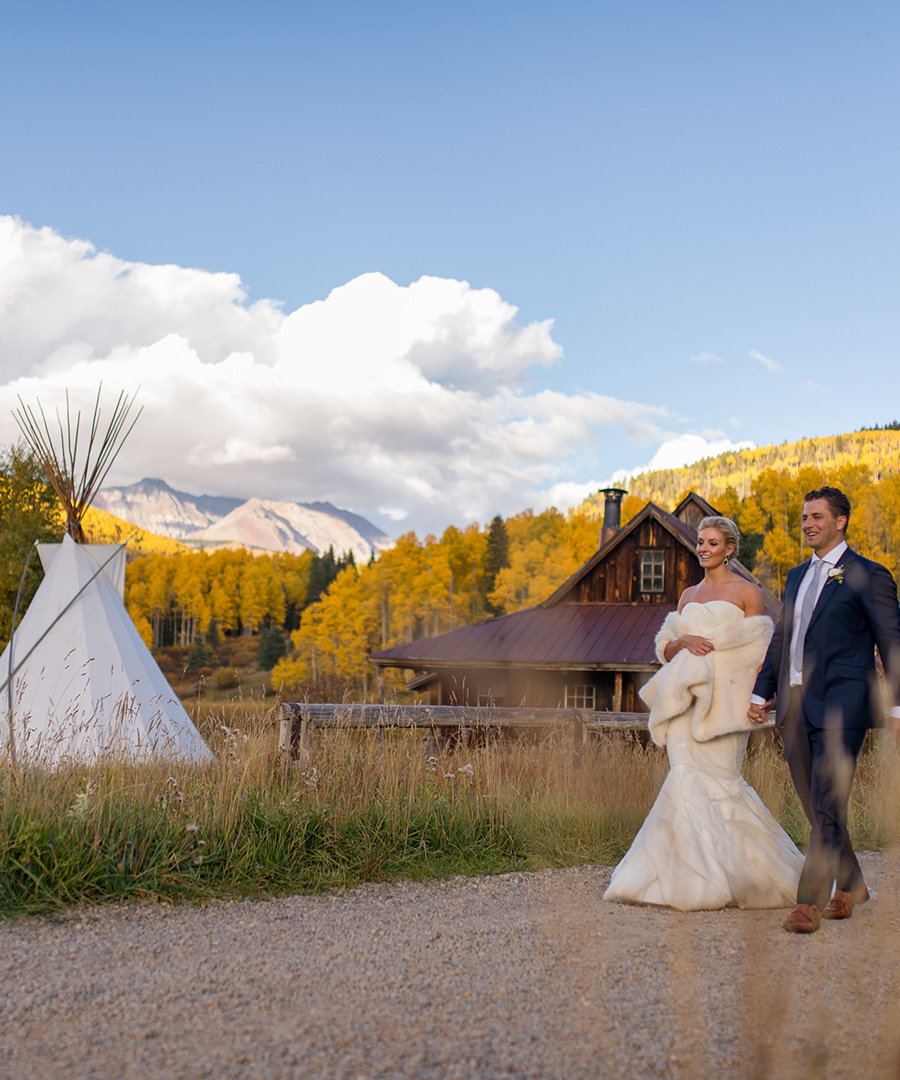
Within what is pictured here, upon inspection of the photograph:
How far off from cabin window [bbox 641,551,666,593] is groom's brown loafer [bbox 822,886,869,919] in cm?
1697

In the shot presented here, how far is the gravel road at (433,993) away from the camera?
2375mm

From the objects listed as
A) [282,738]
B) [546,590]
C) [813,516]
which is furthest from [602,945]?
[546,590]

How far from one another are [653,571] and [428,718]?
14842 millimetres

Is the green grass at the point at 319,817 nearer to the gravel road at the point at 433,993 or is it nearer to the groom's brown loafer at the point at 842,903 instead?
the gravel road at the point at 433,993

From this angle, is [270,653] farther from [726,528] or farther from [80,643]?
[726,528]

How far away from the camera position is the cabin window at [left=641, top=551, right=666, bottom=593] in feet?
68.1

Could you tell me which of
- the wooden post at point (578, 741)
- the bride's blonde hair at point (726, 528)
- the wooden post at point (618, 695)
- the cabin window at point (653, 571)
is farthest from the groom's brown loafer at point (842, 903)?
the cabin window at point (653, 571)

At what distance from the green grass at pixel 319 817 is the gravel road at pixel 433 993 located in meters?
0.28

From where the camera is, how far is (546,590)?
52.9 m

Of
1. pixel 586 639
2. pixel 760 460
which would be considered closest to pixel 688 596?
pixel 586 639

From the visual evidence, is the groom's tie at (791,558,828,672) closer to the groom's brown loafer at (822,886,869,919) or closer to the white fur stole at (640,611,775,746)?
the white fur stole at (640,611,775,746)

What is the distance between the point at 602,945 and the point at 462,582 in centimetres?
5881

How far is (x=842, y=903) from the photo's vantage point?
400 cm

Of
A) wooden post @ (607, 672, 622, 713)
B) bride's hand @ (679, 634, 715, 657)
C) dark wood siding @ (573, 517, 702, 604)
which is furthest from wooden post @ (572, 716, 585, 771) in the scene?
dark wood siding @ (573, 517, 702, 604)
